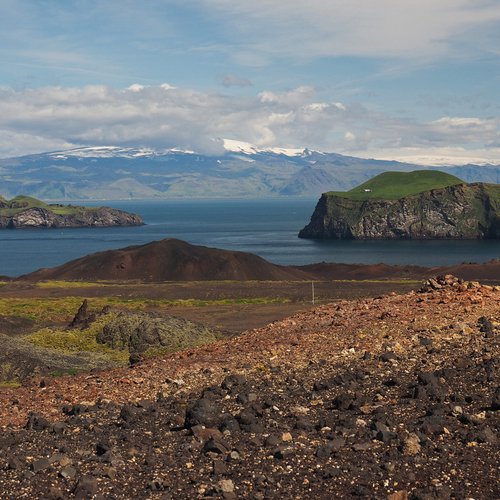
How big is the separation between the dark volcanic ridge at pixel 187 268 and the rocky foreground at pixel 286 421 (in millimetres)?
90997

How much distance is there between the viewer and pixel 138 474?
50.2ft

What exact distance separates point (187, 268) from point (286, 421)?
342 ft

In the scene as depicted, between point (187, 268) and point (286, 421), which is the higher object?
point (286, 421)

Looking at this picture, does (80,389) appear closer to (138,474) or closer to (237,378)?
(237,378)

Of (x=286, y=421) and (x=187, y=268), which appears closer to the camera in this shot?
(x=286, y=421)

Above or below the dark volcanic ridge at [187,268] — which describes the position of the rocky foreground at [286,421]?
above

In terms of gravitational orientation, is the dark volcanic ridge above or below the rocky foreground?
below

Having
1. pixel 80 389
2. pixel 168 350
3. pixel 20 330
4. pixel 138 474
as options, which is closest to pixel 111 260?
pixel 20 330

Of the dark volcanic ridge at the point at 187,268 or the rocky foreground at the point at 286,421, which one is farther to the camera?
the dark volcanic ridge at the point at 187,268

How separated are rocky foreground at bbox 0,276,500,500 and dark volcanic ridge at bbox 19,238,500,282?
91.0 m

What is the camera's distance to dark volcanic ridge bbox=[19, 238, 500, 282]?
11844cm

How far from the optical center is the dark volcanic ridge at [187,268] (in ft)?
389

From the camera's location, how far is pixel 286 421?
Answer: 58.9 ft

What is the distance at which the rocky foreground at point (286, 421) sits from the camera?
48.1 ft
